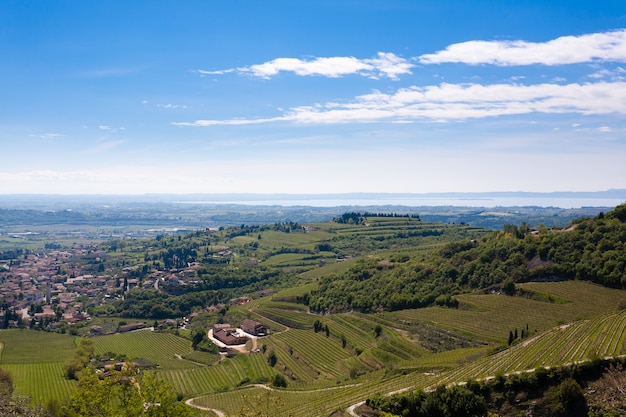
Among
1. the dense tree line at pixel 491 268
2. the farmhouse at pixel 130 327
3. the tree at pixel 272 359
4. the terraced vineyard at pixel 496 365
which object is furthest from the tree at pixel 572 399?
the farmhouse at pixel 130 327

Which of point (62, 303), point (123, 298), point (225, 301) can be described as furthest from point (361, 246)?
point (62, 303)

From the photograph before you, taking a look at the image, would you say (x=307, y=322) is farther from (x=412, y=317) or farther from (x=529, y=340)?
(x=529, y=340)

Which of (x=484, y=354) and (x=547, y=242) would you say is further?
(x=547, y=242)

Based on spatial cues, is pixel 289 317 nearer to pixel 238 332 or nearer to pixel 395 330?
pixel 238 332

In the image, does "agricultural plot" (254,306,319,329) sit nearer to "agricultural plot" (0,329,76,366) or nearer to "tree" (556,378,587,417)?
"agricultural plot" (0,329,76,366)

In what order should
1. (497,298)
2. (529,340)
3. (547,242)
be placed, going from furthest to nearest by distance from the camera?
(547,242), (497,298), (529,340)

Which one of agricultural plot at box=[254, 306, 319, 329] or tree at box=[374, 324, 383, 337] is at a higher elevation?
tree at box=[374, 324, 383, 337]

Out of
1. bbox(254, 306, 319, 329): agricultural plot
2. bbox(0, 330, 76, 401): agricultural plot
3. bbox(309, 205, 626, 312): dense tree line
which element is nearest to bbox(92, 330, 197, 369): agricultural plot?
bbox(0, 330, 76, 401): agricultural plot
